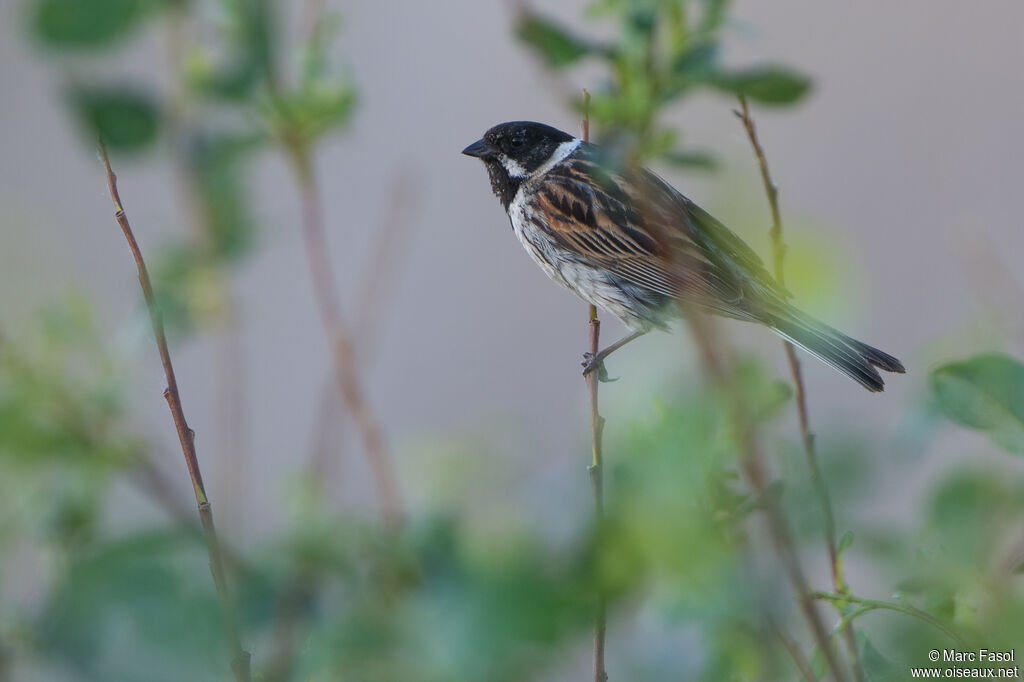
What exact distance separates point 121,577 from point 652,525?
0.30 metres

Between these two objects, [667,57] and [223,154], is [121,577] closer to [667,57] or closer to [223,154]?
[223,154]

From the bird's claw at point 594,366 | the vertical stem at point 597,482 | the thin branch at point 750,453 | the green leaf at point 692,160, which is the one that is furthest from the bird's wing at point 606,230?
the thin branch at point 750,453

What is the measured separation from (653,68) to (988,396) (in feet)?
1.48

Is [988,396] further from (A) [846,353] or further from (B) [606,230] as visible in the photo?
(B) [606,230]

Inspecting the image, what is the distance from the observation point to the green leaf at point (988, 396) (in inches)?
36.4

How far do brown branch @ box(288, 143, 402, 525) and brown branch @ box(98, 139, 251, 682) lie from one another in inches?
5.4

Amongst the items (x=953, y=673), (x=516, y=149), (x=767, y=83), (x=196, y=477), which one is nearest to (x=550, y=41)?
(x=767, y=83)

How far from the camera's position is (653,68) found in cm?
106

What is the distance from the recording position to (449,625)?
51cm

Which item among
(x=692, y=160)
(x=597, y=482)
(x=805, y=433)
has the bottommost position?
(x=597, y=482)

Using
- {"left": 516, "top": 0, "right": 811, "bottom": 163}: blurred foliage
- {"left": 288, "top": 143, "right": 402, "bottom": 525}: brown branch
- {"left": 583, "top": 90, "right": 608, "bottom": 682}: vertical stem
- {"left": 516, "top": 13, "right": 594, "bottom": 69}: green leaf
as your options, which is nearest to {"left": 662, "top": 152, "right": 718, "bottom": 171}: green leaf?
{"left": 516, "top": 0, "right": 811, "bottom": 163}: blurred foliage

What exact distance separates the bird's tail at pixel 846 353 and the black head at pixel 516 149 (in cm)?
122

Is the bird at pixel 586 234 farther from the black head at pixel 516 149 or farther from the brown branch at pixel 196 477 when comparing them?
the brown branch at pixel 196 477

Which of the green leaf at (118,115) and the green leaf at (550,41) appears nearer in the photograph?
the green leaf at (118,115)
